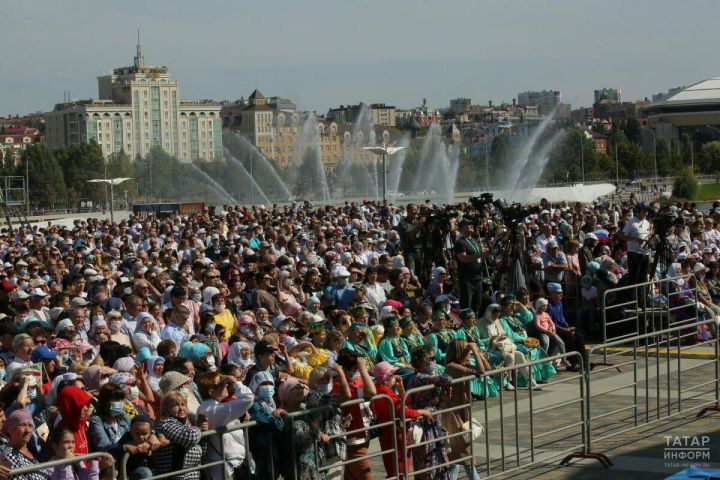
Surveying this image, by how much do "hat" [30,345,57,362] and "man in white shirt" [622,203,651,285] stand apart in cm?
1075

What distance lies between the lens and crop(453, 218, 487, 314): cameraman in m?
17.8

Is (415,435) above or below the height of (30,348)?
below

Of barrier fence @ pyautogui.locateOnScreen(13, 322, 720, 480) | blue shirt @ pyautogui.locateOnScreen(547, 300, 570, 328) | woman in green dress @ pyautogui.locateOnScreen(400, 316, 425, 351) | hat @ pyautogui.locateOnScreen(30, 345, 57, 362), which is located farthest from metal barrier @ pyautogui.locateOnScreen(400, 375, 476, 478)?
blue shirt @ pyautogui.locateOnScreen(547, 300, 570, 328)

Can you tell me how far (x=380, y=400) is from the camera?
9469 millimetres

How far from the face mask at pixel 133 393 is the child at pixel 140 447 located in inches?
59.1

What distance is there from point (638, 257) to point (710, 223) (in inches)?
258

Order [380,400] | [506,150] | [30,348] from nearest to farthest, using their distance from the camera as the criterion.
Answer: [380,400], [30,348], [506,150]

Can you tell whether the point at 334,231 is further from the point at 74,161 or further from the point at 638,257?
the point at 74,161

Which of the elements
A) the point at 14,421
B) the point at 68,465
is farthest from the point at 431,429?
the point at 14,421

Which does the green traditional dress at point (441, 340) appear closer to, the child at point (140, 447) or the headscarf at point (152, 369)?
the headscarf at point (152, 369)

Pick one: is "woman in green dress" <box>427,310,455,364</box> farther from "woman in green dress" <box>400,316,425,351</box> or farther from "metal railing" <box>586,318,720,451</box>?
"metal railing" <box>586,318,720,451</box>

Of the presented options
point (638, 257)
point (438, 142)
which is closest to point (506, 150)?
point (438, 142)

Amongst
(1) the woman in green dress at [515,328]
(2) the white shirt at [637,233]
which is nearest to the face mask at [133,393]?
(1) the woman in green dress at [515,328]

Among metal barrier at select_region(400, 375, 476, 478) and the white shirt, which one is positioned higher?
the white shirt
